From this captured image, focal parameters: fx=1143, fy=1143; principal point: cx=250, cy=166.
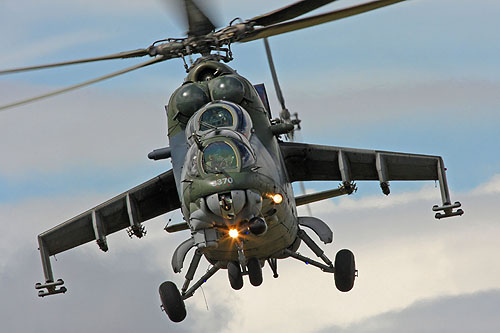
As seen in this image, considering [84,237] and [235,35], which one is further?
[84,237]

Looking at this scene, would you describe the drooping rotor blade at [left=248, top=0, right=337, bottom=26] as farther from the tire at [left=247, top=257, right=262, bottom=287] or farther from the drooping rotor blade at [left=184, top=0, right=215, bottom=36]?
the tire at [left=247, top=257, right=262, bottom=287]

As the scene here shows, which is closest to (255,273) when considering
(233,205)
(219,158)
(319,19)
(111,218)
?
(233,205)

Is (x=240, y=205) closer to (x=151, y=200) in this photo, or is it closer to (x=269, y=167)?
(x=269, y=167)

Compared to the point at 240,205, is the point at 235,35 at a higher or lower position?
higher

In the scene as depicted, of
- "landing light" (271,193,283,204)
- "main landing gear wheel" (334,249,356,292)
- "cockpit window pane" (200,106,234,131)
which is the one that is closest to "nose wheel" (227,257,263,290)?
"landing light" (271,193,283,204)

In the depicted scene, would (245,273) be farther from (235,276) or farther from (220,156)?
(220,156)

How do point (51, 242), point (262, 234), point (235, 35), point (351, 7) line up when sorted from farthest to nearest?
point (51, 242)
point (235, 35)
point (262, 234)
point (351, 7)

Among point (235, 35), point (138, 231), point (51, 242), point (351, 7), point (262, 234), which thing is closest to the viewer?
point (351, 7)

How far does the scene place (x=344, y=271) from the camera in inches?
1156

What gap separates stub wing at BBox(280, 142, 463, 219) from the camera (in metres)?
30.1

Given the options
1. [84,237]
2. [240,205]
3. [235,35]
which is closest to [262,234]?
[240,205]

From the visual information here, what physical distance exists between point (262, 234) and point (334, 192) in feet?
18.8

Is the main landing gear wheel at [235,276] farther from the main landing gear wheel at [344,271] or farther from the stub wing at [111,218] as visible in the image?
the stub wing at [111,218]

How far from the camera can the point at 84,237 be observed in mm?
32594
